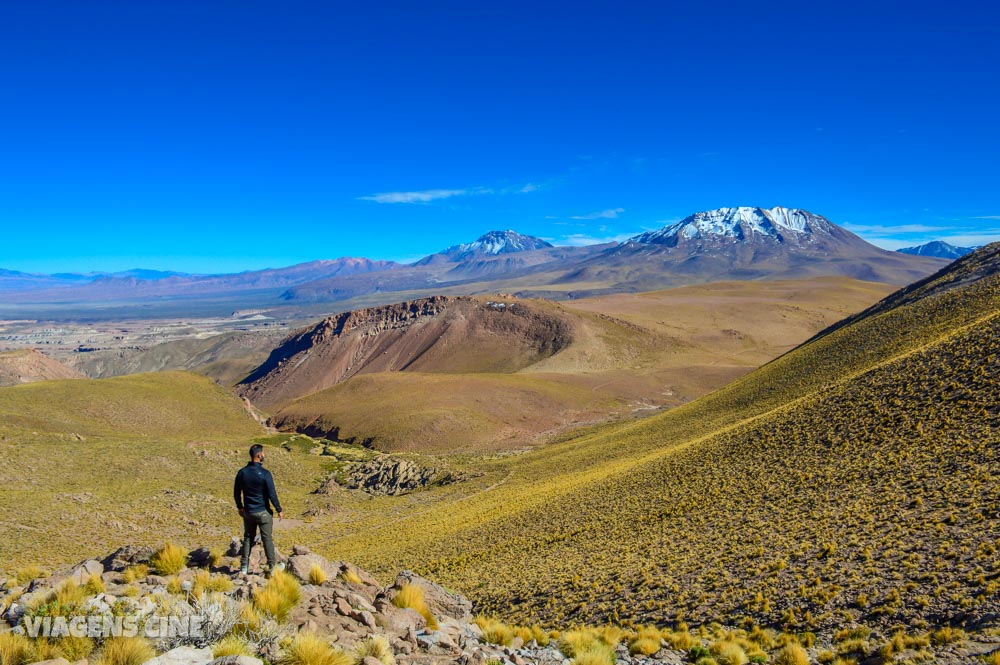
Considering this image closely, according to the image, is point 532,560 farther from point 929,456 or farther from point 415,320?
point 415,320

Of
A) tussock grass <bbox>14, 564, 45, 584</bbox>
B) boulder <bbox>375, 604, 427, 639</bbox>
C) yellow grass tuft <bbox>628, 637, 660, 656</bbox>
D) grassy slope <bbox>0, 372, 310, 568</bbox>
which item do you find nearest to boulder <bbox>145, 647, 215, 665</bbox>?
boulder <bbox>375, 604, 427, 639</bbox>

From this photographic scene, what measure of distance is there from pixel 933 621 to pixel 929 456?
1028cm

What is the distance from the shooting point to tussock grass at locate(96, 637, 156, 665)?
6695 mm

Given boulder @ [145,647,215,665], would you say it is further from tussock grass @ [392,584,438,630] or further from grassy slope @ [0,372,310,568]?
grassy slope @ [0,372,310,568]

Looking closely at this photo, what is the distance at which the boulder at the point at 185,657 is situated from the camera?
6887mm

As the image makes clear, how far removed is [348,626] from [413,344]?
119 m

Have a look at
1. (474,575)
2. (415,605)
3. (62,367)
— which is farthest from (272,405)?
(415,605)

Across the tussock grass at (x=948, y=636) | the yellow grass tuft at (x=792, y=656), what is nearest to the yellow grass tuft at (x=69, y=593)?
the yellow grass tuft at (x=792, y=656)

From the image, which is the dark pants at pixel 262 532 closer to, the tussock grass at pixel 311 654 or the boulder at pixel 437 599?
the boulder at pixel 437 599

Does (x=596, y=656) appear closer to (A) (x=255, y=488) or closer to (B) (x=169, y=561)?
(A) (x=255, y=488)

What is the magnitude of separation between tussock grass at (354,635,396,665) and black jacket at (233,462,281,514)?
3524 mm

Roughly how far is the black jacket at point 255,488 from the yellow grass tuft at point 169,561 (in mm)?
2018

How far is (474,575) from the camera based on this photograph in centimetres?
1980

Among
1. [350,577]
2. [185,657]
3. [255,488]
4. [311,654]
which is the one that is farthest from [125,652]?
[350,577]
